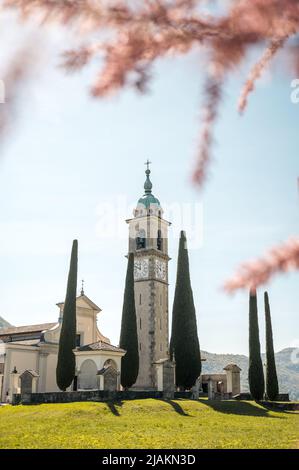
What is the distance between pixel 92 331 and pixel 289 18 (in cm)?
4537

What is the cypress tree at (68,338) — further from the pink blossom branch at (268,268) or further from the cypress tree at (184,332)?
the pink blossom branch at (268,268)

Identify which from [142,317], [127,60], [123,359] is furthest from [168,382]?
[127,60]

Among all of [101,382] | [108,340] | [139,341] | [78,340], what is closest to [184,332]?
[139,341]

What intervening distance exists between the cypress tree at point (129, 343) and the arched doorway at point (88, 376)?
14.1 feet

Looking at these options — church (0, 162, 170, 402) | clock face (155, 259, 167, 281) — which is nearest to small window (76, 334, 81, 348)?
church (0, 162, 170, 402)

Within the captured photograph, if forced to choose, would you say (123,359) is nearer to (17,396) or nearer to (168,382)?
(168,382)

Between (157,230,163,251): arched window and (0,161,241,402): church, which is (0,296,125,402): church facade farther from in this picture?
(157,230,163,251): arched window

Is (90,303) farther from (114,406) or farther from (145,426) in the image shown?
(145,426)

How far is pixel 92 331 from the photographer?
149ft

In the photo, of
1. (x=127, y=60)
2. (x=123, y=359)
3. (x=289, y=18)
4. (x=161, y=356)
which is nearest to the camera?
(x=289, y=18)

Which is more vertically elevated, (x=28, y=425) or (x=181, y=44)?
(x=181, y=44)

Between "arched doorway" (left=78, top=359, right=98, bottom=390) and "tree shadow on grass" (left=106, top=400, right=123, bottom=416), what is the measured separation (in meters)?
5.54
